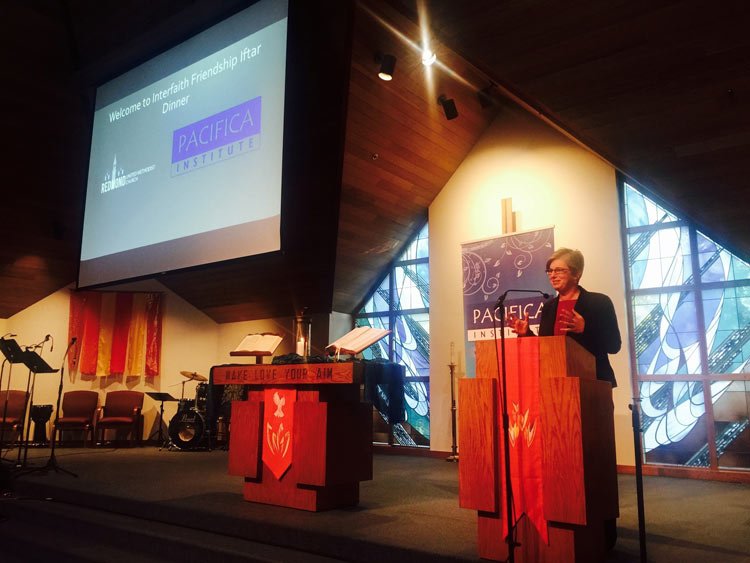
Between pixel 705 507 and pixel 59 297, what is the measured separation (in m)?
8.27

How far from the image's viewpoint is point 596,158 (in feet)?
19.6

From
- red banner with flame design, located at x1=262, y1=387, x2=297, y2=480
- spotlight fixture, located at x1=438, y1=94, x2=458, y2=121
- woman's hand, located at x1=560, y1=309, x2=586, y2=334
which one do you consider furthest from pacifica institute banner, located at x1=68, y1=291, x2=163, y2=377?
woman's hand, located at x1=560, y1=309, x2=586, y2=334

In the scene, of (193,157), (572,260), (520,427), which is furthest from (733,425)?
(193,157)

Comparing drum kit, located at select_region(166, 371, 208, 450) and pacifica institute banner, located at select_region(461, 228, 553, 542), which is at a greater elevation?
pacifica institute banner, located at select_region(461, 228, 553, 542)

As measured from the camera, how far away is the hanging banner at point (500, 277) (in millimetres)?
6000

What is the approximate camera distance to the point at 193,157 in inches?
195

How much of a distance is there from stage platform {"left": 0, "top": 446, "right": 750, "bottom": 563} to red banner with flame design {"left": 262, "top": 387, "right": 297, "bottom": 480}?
0.82 ft

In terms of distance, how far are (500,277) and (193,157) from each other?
3.31 metres

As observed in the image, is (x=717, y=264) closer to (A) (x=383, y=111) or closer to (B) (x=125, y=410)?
(A) (x=383, y=111)

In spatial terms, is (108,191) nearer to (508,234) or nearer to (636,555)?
(508,234)

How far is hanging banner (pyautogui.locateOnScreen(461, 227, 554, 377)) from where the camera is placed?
600 cm

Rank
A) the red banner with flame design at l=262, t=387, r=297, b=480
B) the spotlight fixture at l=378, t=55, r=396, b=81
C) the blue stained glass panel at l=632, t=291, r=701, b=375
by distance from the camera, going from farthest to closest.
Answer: the blue stained glass panel at l=632, t=291, r=701, b=375, the spotlight fixture at l=378, t=55, r=396, b=81, the red banner with flame design at l=262, t=387, r=297, b=480

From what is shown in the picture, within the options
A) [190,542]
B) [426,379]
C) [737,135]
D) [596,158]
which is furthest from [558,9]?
[426,379]

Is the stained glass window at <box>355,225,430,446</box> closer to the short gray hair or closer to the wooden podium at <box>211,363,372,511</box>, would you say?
the wooden podium at <box>211,363,372,511</box>
